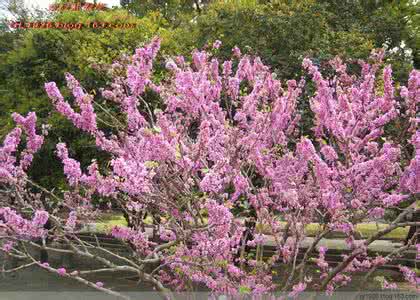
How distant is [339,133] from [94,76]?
38.5 feet

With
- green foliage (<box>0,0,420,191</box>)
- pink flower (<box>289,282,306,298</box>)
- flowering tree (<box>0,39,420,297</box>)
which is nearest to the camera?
flowering tree (<box>0,39,420,297</box>)

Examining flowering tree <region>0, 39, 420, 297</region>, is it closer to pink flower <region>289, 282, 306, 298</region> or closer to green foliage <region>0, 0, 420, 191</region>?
pink flower <region>289, 282, 306, 298</region>

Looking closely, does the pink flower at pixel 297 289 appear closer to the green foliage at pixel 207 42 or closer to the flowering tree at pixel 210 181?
the flowering tree at pixel 210 181

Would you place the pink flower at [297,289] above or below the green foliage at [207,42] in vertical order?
below

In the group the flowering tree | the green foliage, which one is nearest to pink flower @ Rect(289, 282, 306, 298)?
the flowering tree

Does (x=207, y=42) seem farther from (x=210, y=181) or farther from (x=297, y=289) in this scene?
(x=210, y=181)

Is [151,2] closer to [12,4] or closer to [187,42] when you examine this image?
[12,4]

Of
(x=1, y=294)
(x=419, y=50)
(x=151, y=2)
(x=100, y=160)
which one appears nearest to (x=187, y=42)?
(x=100, y=160)

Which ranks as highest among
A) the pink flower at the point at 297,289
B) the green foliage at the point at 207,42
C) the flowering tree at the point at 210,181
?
the green foliage at the point at 207,42

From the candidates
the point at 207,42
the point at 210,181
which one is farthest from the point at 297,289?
the point at 207,42

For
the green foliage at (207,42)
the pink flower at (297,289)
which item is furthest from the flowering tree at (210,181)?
the green foliage at (207,42)

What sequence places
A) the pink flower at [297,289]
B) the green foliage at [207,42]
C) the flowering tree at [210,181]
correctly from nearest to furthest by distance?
1. the flowering tree at [210,181]
2. the pink flower at [297,289]
3. the green foliage at [207,42]

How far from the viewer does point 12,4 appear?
91.1ft

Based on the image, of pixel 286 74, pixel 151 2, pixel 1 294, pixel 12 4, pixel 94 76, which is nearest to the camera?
pixel 1 294
